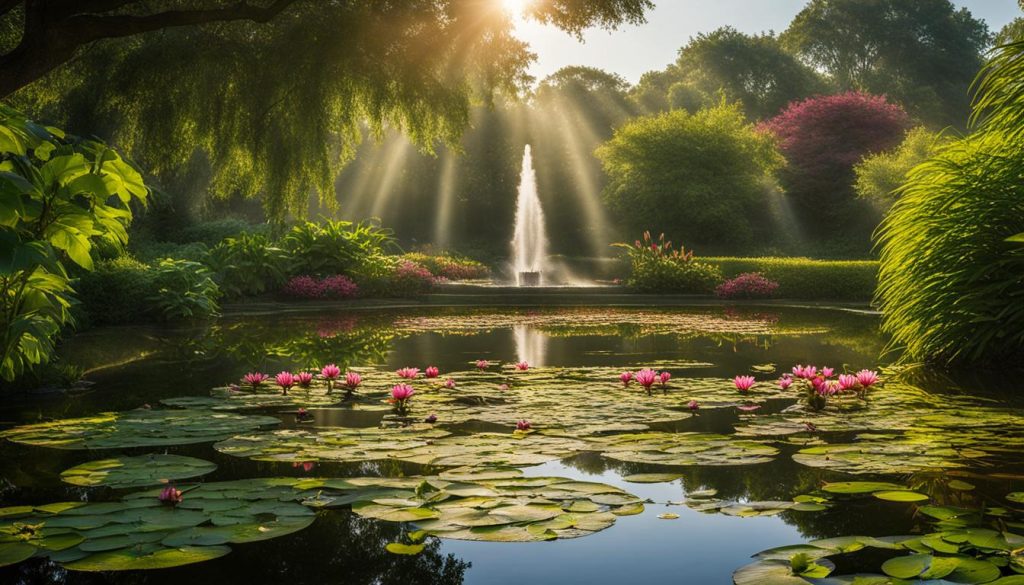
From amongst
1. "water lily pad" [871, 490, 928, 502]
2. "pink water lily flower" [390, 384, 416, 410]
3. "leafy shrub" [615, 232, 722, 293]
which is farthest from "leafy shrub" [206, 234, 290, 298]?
"water lily pad" [871, 490, 928, 502]

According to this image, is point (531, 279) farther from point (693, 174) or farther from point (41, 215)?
point (41, 215)

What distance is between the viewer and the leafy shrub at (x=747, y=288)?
65.7ft

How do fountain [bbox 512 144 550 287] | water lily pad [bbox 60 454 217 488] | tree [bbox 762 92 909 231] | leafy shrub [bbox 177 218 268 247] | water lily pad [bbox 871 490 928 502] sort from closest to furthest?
water lily pad [bbox 871 490 928 502]
water lily pad [bbox 60 454 217 488]
leafy shrub [bbox 177 218 268 247]
tree [bbox 762 92 909 231]
fountain [bbox 512 144 550 287]

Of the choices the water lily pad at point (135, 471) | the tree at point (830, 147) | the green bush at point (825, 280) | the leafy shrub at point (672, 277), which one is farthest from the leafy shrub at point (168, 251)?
the tree at point (830, 147)

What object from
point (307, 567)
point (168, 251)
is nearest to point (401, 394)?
point (307, 567)

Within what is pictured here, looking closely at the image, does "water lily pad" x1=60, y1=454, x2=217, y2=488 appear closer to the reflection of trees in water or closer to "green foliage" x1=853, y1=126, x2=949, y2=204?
the reflection of trees in water

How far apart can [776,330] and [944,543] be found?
397 inches

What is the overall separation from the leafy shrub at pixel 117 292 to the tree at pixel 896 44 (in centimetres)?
5384

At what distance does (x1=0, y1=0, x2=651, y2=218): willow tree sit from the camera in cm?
782

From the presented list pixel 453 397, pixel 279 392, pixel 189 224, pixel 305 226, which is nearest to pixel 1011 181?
pixel 453 397

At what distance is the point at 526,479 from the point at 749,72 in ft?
195

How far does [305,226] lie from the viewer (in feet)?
63.0

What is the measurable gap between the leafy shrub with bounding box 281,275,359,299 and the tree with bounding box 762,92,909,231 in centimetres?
2313

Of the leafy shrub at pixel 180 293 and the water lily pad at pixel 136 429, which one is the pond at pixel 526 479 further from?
the leafy shrub at pixel 180 293
